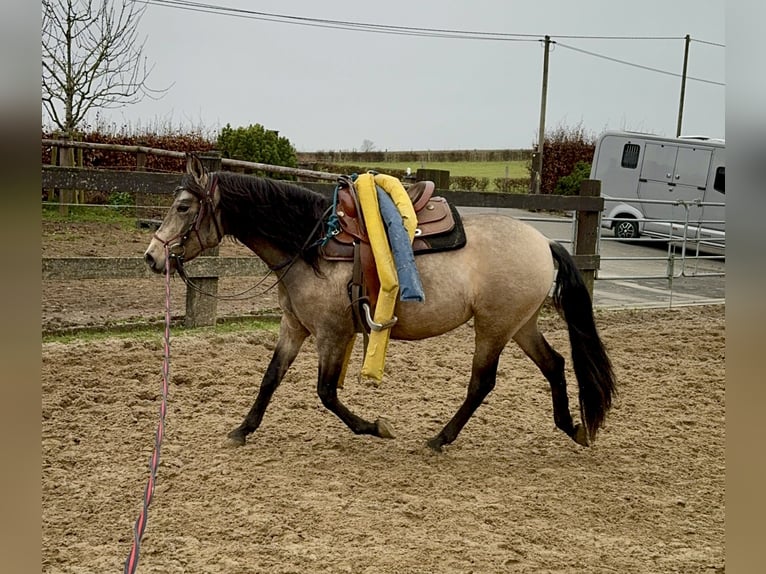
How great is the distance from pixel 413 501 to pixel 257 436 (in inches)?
47.5

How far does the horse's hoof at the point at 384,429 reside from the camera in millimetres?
4137

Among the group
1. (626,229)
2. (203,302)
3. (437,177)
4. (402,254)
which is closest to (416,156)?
(626,229)

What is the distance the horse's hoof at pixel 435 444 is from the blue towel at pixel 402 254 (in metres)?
0.78

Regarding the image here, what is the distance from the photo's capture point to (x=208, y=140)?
53.0 feet

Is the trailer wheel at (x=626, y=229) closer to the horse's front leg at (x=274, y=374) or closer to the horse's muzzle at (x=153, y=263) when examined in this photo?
the horse's front leg at (x=274, y=374)

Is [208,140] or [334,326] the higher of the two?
[208,140]

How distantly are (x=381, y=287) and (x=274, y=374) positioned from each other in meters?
0.77

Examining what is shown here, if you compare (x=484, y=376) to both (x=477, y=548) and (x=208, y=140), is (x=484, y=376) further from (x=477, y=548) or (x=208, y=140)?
(x=208, y=140)

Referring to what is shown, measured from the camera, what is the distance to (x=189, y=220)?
382cm

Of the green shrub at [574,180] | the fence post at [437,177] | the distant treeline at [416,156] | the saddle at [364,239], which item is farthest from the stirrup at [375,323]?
the green shrub at [574,180]

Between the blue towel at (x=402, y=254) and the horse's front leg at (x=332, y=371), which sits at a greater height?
the blue towel at (x=402, y=254)

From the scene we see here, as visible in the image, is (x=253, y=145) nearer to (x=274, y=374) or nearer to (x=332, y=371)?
(x=274, y=374)

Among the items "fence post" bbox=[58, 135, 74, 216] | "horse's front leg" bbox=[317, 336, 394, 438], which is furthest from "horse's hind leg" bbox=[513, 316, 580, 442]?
"fence post" bbox=[58, 135, 74, 216]
